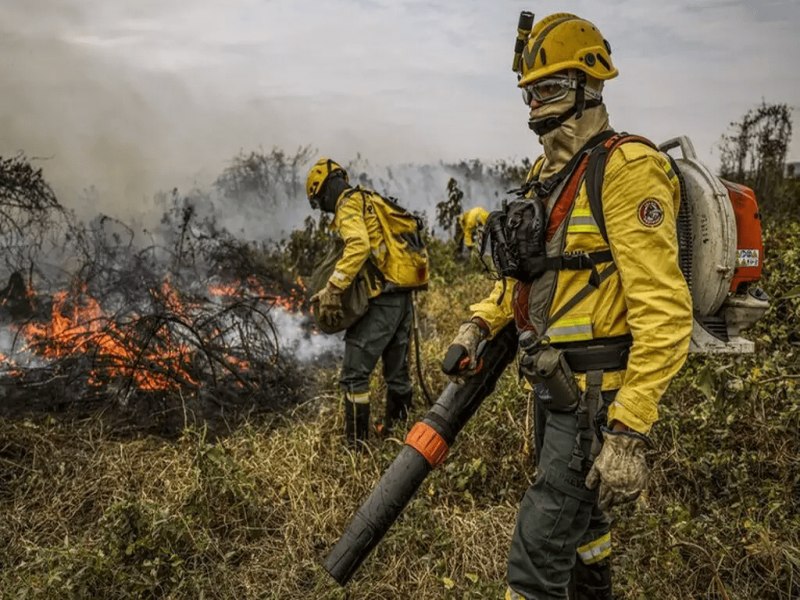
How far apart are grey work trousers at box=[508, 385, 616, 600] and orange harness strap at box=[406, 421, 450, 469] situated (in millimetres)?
428

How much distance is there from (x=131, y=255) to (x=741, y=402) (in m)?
6.25

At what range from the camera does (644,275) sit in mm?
2064

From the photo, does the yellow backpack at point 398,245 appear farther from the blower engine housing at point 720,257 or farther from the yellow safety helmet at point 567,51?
the blower engine housing at point 720,257

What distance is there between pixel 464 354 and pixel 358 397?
2329 millimetres

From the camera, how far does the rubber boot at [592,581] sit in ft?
8.84

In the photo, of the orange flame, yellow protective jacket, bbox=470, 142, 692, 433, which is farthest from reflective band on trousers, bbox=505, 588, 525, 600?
the orange flame

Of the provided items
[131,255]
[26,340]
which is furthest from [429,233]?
[26,340]

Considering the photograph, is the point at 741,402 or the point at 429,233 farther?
the point at 429,233

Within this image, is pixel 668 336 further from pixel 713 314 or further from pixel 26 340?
pixel 26 340

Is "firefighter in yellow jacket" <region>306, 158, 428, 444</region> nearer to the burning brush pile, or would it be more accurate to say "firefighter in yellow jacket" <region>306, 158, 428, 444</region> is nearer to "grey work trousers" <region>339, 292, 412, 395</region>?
"grey work trousers" <region>339, 292, 412, 395</region>

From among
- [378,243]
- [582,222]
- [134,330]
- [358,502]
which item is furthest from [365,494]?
[134,330]

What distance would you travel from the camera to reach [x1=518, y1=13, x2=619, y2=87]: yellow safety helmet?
2.31m

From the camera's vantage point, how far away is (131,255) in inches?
292

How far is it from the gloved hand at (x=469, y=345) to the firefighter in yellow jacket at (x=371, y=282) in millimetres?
2062
